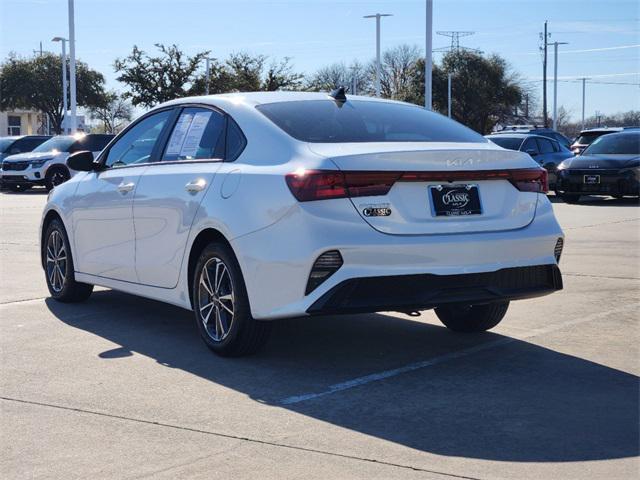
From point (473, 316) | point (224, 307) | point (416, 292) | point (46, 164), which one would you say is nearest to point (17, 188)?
point (46, 164)

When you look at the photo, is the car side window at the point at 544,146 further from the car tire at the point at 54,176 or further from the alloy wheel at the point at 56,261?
the alloy wheel at the point at 56,261

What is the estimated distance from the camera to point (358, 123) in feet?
20.2

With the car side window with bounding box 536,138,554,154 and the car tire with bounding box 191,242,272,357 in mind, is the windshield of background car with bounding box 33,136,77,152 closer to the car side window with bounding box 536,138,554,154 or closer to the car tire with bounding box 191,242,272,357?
the car side window with bounding box 536,138,554,154

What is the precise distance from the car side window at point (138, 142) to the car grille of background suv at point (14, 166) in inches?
868

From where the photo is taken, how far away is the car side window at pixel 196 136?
641cm

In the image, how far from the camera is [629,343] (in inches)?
255

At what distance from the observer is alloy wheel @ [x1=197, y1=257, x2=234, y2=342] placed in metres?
6.00

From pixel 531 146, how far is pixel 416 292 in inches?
760

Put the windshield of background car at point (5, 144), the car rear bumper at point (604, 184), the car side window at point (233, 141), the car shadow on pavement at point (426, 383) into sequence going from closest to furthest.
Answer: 1. the car shadow on pavement at point (426, 383)
2. the car side window at point (233, 141)
3. the car rear bumper at point (604, 184)
4. the windshield of background car at point (5, 144)

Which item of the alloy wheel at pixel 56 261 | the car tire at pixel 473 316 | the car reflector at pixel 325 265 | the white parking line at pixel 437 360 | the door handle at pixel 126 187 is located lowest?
the white parking line at pixel 437 360

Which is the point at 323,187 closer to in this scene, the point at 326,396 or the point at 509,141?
the point at 326,396

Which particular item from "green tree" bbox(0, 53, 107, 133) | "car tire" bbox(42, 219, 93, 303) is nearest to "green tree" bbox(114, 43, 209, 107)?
"green tree" bbox(0, 53, 107, 133)

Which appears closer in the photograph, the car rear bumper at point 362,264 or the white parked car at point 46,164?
the car rear bumper at point 362,264

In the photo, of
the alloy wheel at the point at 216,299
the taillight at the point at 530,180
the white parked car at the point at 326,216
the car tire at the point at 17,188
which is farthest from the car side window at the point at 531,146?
the alloy wheel at the point at 216,299
